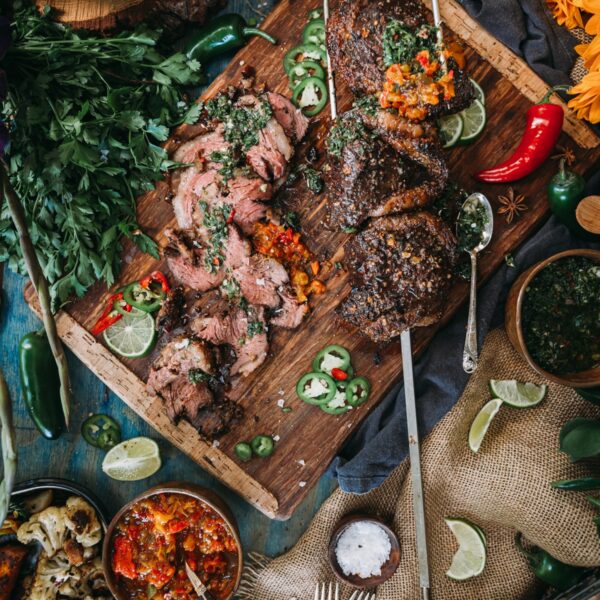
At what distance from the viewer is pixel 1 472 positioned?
585 centimetres

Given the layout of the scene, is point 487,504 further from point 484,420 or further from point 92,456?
point 92,456

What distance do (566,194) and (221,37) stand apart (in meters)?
3.15

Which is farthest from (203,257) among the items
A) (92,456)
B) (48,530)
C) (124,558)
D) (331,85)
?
(48,530)

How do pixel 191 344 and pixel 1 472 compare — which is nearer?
pixel 191 344

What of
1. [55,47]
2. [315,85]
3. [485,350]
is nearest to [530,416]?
[485,350]

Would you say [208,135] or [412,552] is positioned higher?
[208,135]

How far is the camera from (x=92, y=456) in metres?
5.72

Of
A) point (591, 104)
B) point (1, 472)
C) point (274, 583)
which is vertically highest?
point (591, 104)

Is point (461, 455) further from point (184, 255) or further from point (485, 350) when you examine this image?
point (184, 255)

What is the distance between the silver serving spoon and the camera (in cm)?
489

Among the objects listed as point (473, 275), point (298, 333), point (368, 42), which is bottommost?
point (298, 333)

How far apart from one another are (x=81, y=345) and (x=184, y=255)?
4.02 feet

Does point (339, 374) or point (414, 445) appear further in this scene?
point (339, 374)

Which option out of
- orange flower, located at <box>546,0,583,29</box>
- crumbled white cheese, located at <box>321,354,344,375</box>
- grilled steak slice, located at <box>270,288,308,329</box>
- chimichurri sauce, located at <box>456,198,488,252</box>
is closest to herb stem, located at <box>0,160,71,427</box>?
grilled steak slice, located at <box>270,288,308,329</box>
